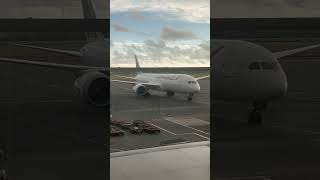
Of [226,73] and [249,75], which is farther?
[249,75]

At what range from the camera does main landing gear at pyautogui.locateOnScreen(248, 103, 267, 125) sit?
3.78 metres

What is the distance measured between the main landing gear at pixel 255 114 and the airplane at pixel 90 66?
140cm

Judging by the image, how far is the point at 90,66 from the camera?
132 inches

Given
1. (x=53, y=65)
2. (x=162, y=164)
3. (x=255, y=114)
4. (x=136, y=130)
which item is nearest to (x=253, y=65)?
(x=255, y=114)

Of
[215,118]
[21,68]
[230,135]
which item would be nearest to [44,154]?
[21,68]

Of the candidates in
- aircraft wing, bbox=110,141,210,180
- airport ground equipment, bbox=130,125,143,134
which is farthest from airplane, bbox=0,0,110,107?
airport ground equipment, bbox=130,125,143,134

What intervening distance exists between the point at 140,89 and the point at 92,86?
2235mm

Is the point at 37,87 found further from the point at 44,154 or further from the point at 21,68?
the point at 44,154

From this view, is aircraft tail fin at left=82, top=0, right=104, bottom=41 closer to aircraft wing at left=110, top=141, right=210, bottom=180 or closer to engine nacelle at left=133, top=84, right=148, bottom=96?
aircraft wing at left=110, top=141, right=210, bottom=180

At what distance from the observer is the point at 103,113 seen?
3.42m


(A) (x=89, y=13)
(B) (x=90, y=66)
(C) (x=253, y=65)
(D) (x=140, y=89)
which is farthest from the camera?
(C) (x=253, y=65)

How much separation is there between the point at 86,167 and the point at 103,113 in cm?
49

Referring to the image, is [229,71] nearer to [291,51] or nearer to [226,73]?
[226,73]

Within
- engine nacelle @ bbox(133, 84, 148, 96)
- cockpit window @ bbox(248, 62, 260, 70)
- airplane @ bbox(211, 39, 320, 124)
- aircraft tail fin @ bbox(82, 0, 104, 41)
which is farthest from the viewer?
cockpit window @ bbox(248, 62, 260, 70)
